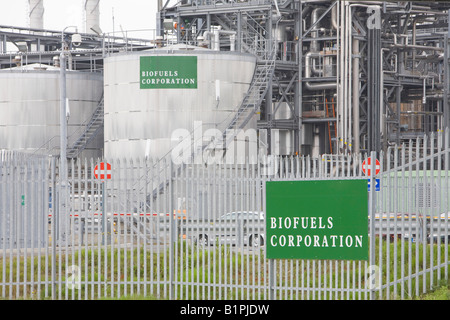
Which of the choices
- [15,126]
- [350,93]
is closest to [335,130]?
[350,93]

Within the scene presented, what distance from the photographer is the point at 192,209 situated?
14.5m

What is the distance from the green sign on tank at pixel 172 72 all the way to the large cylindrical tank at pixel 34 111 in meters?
8.73

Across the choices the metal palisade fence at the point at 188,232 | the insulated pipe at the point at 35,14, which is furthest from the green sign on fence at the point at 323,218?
the insulated pipe at the point at 35,14

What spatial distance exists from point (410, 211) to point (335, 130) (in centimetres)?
3255

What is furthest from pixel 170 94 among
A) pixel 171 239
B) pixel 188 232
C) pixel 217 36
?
pixel 171 239

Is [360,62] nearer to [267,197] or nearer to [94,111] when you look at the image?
[94,111]

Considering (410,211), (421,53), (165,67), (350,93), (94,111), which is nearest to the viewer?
(410,211)

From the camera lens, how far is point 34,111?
1758 inches

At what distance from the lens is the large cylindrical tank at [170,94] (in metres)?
37.3

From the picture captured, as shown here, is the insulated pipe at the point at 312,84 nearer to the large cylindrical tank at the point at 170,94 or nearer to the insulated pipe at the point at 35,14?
the large cylindrical tank at the point at 170,94

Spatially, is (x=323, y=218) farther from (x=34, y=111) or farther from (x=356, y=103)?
(x=34, y=111)

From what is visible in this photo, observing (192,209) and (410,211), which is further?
(192,209)

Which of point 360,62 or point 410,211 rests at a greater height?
point 360,62

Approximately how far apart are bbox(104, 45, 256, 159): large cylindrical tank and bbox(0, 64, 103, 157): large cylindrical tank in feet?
22.2
